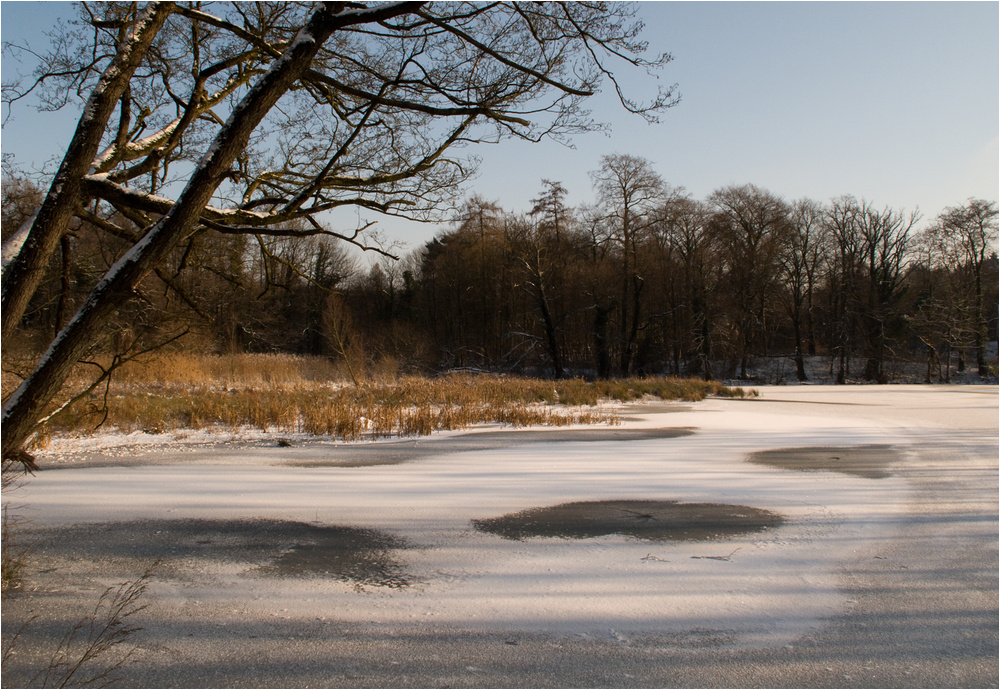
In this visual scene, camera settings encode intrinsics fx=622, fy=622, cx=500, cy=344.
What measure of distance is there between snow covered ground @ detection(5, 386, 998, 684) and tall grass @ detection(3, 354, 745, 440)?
1.02 metres

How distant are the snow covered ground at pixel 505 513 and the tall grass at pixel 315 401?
102 centimetres

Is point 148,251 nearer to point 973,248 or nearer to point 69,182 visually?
point 69,182

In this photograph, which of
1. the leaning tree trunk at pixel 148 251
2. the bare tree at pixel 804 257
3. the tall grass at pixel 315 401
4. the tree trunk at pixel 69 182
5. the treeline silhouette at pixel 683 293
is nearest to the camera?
the leaning tree trunk at pixel 148 251

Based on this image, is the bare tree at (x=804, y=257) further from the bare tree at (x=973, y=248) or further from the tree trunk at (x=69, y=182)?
the tree trunk at (x=69, y=182)

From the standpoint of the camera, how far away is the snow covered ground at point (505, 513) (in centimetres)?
302

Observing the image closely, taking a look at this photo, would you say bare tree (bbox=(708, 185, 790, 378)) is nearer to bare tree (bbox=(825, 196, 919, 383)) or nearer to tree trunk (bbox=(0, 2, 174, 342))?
bare tree (bbox=(825, 196, 919, 383))

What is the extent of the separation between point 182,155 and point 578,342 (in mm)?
30886

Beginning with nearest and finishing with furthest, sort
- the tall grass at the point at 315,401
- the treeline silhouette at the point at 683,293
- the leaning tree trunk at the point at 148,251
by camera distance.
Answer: the leaning tree trunk at the point at 148,251, the tall grass at the point at 315,401, the treeline silhouette at the point at 683,293

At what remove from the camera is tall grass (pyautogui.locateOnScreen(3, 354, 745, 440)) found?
9445 millimetres

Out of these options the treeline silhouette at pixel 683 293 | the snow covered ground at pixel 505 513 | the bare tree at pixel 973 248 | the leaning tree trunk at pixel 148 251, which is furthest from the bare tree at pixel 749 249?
the leaning tree trunk at pixel 148 251

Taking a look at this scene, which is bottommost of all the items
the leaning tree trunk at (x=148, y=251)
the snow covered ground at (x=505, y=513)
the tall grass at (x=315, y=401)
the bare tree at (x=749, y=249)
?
the snow covered ground at (x=505, y=513)

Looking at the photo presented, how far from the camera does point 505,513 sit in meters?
4.77

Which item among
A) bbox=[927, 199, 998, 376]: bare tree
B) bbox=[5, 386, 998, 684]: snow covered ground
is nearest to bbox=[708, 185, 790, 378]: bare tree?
bbox=[927, 199, 998, 376]: bare tree

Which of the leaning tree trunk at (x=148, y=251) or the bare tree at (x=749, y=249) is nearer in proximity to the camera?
the leaning tree trunk at (x=148, y=251)
